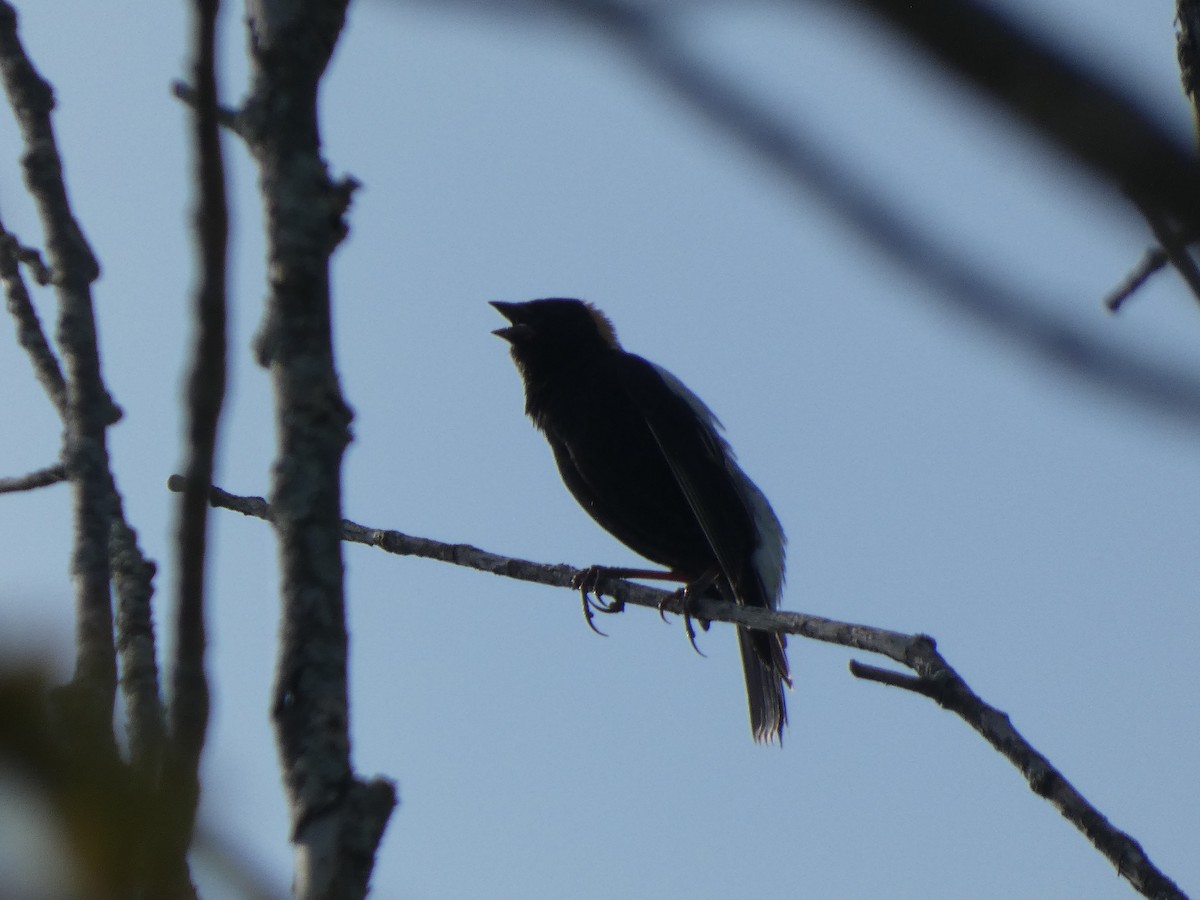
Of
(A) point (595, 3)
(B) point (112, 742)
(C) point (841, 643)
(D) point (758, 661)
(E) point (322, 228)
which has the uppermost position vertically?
(D) point (758, 661)

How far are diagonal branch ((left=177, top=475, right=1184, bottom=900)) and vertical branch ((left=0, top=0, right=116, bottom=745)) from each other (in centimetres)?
22

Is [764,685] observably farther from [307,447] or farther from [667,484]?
[307,447]

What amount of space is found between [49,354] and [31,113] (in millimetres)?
629

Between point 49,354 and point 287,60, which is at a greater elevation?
point 49,354

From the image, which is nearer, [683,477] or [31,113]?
[31,113]

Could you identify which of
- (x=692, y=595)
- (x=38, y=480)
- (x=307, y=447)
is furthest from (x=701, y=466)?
(x=307, y=447)

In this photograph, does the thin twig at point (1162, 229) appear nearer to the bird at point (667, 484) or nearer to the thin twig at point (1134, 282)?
the thin twig at point (1134, 282)

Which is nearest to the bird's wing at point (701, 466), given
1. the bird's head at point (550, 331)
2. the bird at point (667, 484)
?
the bird at point (667, 484)

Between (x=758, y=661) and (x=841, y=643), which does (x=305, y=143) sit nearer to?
(x=841, y=643)

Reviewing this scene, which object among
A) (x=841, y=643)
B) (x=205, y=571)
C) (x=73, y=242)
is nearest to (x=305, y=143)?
(x=205, y=571)

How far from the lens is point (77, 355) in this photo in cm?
296

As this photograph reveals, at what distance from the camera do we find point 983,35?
26.5 inches

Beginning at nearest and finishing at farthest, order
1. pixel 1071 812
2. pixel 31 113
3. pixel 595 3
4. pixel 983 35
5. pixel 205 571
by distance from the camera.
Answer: pixel 983 35 < pixel 595 3 < pixel 205 571 < pixel 1071 812 < pixel 31 113

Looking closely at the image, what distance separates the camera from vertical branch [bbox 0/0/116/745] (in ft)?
7.86
